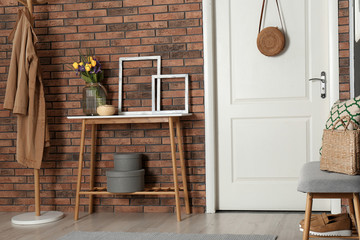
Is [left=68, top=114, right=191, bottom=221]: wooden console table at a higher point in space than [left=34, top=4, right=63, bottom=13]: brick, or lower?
lower

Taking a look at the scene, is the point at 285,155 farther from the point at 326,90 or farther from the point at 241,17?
the point at 241,17

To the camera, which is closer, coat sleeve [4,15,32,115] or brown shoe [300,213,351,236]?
brown shoe [300,213,351,236]

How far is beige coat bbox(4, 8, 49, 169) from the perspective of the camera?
12.6 ft

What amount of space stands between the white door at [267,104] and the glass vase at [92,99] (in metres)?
0.91

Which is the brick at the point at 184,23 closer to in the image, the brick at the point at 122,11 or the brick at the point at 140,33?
the brick at the point at 140,33

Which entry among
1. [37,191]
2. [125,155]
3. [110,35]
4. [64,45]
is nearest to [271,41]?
[110,35]

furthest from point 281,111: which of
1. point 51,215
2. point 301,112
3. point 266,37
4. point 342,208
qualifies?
point 51,215

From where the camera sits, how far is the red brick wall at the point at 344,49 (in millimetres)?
3676

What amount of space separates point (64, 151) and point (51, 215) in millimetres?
528

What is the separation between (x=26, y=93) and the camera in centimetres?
388

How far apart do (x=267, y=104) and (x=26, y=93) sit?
184 cm

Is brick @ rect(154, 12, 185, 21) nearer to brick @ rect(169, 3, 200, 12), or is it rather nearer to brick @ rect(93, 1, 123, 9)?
brick @ rect(169, 3, 200, 12)

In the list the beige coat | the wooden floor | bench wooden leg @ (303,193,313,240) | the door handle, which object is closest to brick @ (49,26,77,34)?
the beige coat

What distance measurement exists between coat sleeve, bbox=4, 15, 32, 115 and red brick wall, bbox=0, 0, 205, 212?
0.27 meters
